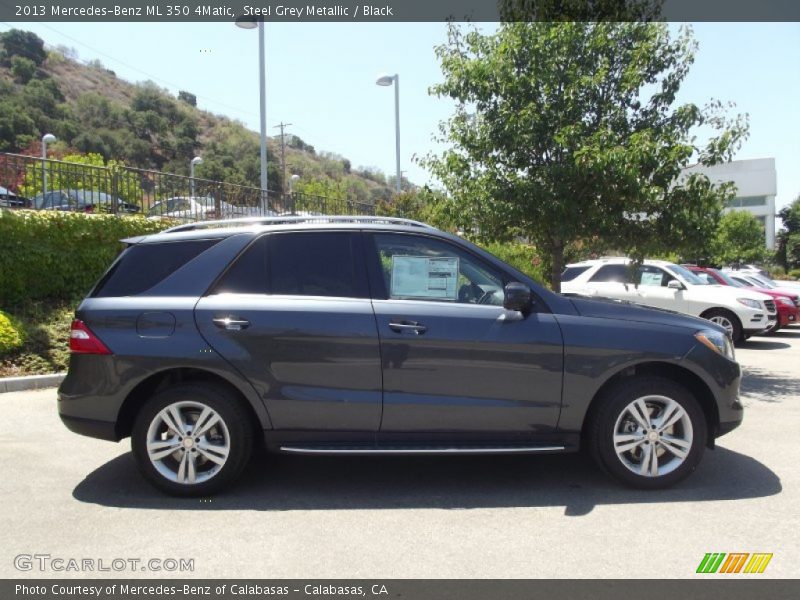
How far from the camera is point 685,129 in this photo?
8766 mm

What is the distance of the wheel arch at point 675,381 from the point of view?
4645 millimetres

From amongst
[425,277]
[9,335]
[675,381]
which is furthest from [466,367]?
[9,335]

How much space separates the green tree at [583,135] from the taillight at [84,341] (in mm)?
5682

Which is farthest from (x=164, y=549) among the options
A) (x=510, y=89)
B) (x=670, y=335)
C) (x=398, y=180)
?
(x=398, y=180)

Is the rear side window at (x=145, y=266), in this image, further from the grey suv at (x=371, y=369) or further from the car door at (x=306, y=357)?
the car door at (x=306, y=357)

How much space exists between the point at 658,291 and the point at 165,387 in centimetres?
1096

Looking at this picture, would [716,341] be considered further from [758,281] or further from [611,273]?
[758,281]

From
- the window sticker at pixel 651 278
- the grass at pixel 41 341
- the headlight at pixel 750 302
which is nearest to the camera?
the grass at pixel 41 341

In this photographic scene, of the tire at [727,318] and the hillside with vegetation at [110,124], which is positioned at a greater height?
the hillside with vegetation at [110,124]

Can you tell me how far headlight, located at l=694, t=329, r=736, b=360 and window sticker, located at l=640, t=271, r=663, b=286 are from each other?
898 centimetres

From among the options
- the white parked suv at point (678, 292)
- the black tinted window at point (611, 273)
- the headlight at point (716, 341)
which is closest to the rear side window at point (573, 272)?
the white parked suv at point (678, 292)

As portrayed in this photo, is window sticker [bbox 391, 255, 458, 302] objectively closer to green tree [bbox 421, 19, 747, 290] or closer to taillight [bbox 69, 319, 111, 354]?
taillight [bbox 69, 319, 111, 354]

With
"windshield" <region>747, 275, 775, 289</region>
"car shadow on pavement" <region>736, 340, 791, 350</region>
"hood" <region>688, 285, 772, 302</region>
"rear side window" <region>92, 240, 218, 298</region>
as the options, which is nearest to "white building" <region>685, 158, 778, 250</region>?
"windshield" <region>747, 275, 775, 289</region>
